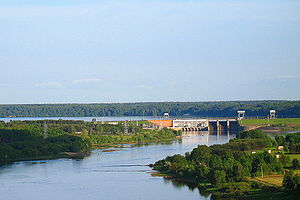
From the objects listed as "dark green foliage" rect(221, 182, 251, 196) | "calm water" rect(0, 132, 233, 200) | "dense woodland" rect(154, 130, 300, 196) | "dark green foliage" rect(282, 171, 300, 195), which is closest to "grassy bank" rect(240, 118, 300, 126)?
"calm water" rect(0, 132, 233, 200)

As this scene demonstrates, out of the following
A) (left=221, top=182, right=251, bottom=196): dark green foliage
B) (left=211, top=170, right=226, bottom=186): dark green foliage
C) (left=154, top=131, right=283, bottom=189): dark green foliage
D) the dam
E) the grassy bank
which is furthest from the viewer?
the dam

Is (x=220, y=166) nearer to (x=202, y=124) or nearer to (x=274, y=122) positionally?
(x=274, y=122)

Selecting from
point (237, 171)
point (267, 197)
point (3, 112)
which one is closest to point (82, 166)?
point (237, 171)

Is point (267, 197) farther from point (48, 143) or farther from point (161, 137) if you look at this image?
point (161, 137)

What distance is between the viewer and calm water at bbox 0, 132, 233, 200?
37250 millimetres

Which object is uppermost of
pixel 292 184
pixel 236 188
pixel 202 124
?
pixel 202 124

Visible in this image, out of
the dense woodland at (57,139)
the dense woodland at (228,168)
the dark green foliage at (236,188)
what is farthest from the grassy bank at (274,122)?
the dark green foliage at (236,188)

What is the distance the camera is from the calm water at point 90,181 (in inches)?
1467

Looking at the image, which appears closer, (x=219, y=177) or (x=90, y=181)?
(x=219, y=177)

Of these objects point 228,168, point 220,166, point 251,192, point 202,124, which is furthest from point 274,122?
point 251,192

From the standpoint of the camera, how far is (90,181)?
42812 mm

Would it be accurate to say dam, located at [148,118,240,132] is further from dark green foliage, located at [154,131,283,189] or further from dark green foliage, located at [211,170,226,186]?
dark green foliage, located at [211,170,226,186]

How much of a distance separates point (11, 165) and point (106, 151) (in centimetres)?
1437

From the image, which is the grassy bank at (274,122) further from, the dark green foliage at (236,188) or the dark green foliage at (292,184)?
the dark green foliage at (292,184)
